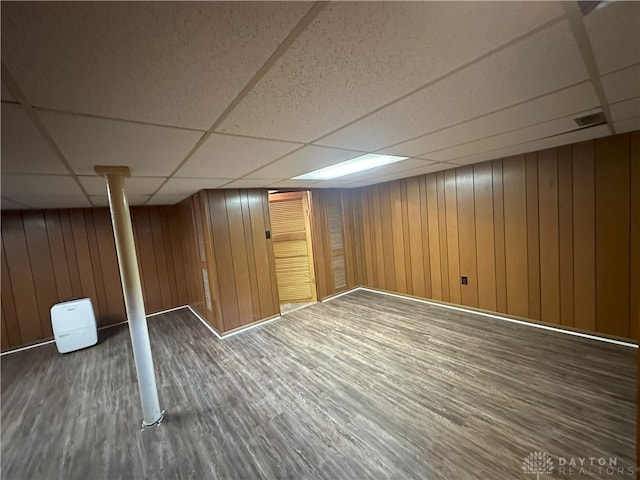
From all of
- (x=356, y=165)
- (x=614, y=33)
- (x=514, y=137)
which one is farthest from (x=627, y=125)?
(x=356, y=165)

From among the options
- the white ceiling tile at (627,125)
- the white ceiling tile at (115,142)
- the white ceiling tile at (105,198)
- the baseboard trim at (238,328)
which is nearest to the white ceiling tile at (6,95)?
the white ceiling tile at (115,142)

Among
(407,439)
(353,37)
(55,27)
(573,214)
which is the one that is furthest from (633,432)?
(55,27)

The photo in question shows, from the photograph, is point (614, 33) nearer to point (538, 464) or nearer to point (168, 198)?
point (538, 464)

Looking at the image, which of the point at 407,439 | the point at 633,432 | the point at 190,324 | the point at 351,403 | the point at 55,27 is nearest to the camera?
the point at 55,27

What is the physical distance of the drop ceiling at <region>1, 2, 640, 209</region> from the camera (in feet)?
2.27

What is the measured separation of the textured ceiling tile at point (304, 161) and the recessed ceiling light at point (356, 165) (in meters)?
0.22

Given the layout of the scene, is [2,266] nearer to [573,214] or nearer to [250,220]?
[250,220]

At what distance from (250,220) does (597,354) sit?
439cm

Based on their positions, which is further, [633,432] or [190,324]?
[190,324]

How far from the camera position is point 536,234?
3139mm

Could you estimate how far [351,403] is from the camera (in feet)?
7.31

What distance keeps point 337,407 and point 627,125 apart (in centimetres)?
343

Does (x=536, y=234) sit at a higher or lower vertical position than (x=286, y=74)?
lower
